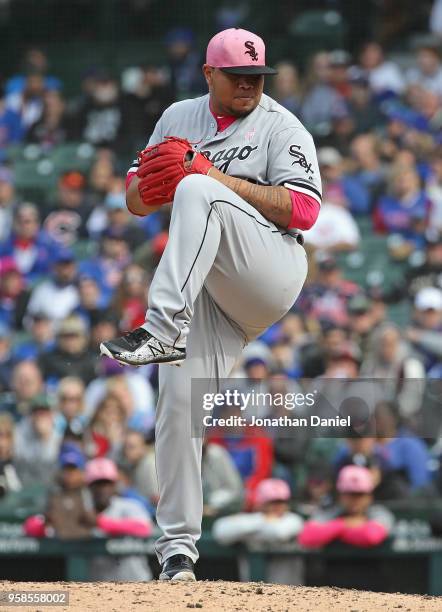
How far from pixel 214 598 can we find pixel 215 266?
1148mm

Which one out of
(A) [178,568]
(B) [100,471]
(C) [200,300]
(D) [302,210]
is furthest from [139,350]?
(B) [100,471]

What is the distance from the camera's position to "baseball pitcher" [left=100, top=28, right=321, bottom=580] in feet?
14.3

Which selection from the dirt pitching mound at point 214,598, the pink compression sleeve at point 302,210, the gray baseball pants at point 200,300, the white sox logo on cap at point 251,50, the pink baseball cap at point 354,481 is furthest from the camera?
the pink baseball cap at point 354,481

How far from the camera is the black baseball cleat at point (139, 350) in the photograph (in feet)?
13.9

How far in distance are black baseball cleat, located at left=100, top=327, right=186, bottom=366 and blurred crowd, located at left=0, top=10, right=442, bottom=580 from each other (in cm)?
123

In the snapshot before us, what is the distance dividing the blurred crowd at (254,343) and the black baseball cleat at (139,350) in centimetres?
123

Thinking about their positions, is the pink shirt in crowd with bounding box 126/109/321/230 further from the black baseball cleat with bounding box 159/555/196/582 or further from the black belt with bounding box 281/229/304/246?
the black baseball cleat with bounding box 159/555/196/582

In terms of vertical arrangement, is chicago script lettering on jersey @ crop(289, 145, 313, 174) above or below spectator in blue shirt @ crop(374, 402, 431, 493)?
above

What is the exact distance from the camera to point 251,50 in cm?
469

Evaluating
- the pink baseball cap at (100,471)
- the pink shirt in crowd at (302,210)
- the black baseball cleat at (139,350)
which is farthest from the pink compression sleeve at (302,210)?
the pink baseball cap at (100,471)

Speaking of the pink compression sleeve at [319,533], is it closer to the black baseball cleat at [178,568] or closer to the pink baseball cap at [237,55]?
the black baseball cleat at [178,568]

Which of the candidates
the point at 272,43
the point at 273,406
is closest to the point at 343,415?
the point at 273,406

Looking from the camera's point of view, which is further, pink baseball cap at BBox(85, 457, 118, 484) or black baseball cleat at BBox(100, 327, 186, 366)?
pink baseball cap at BBox(85, 457, 118, 484)

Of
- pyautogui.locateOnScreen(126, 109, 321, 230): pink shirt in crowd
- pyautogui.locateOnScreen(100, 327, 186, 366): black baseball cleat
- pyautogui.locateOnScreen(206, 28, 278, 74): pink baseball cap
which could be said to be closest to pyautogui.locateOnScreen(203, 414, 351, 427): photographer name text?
pyautogui.locateOnScreen(100, 327, 186, 366): black baseball cleat
